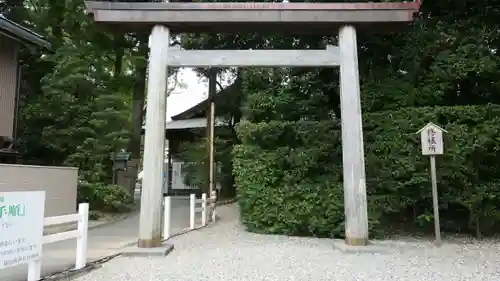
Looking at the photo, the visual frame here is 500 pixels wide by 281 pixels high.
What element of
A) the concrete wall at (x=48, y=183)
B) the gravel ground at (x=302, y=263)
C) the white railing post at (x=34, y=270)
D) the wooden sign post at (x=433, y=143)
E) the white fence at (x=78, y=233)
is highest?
the wooden sign post at (x=433, y=143)

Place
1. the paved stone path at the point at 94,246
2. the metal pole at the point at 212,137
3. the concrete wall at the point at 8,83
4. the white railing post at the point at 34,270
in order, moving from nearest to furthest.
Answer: the white railing post at the point at 34,270 < the paved stone path at the point at 94,246 < the concrete wall at the point at 8,83 < the metal pole at the point at 212,137

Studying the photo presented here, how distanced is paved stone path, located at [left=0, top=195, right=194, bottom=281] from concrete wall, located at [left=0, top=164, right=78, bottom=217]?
1.07 m

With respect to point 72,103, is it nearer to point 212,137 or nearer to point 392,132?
point 212,137

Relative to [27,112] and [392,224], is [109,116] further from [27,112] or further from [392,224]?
[392,224]

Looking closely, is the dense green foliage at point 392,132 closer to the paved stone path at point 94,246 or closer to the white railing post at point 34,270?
the paved stone path at point 94,246

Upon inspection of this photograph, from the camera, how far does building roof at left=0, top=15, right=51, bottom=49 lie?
1271cm

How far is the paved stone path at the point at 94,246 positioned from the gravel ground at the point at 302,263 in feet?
2.46

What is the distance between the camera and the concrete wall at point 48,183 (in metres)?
10.3

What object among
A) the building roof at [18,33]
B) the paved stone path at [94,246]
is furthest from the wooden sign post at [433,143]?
the building roof at [18,33]

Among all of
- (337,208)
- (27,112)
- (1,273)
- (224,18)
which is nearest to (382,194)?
(337,208)

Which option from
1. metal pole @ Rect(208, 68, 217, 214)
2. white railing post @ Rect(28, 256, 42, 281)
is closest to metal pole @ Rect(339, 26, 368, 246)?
white railing post @ Rect(28, 256, 42, 281)

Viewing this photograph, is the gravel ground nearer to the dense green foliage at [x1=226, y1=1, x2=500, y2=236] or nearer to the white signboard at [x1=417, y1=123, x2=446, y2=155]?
the dense green foliage at [x1=226, y1=1, x2=500, y2=236]

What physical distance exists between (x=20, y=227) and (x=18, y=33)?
394 inches

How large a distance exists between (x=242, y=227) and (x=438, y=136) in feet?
19.2
